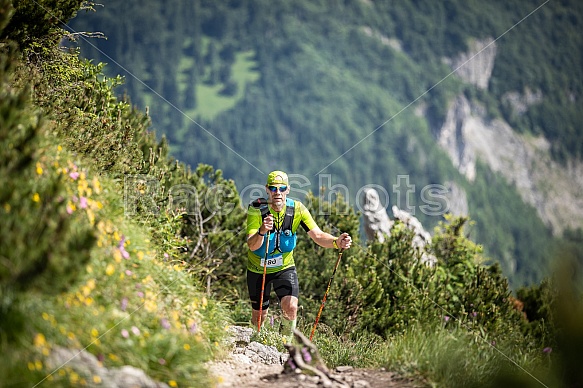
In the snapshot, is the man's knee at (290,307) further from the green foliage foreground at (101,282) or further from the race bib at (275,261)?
the race bib at (275,261)

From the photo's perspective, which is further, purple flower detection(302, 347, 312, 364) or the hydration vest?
the hydration vest

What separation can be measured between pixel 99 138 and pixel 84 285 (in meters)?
3.91

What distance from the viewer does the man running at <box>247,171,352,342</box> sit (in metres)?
8.04

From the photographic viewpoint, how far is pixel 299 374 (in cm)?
586

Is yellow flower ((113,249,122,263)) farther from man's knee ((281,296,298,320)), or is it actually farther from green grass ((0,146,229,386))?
man's knee ((281,296,298,320))

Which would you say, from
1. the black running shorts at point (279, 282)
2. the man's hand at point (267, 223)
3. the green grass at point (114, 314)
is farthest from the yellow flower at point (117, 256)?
the black running shorts at point (279, 282)

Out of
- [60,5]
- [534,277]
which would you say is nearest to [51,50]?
[60,5]

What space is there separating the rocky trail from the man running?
1.56 m

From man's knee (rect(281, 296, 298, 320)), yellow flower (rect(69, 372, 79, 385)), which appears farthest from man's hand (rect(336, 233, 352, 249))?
yellow flower (rect(69, 372, 79, 385))

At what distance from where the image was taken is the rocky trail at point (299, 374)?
18.8 feet

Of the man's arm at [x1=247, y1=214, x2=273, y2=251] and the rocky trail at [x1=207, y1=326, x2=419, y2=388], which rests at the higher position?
the man's arm at [x1=247, y1=214, x2=273, y2=251]

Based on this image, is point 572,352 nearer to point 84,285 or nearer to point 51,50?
point 84,285

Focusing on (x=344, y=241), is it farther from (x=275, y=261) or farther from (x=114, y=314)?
(x=114, y=314)

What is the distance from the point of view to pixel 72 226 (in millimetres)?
5219
